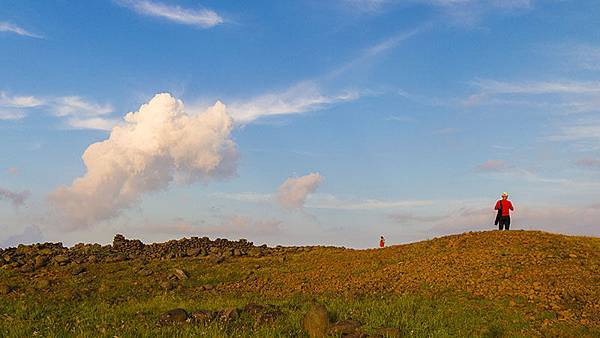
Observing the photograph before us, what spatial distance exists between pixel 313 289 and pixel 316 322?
24.9 ft

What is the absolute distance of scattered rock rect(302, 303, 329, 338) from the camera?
12.3m

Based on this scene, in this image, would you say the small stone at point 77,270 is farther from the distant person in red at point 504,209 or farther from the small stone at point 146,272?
the distant person in red at point 504,209

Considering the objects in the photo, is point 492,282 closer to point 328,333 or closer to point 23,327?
point 328,333

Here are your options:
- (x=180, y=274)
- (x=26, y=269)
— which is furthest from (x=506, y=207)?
(x=26, y=269)

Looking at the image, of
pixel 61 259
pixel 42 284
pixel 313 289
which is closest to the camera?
pixel 313 289

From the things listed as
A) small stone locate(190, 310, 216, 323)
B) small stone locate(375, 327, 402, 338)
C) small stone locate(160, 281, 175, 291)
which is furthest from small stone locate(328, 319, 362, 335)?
small stone locate(160, 281, 175, 291)

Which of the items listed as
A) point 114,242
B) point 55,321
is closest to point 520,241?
point 55,321

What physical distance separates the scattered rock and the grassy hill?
0.47 ft

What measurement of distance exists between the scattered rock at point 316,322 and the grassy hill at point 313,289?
143 mm

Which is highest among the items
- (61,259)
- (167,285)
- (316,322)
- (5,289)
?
(61,259)

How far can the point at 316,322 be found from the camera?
12531 mm

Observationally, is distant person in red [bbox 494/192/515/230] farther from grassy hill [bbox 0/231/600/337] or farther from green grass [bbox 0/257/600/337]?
green grass [bbox 0/257/600/337]

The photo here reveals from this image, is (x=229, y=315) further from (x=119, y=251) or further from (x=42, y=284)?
(x=119, y=251)

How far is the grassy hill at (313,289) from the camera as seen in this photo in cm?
1357
